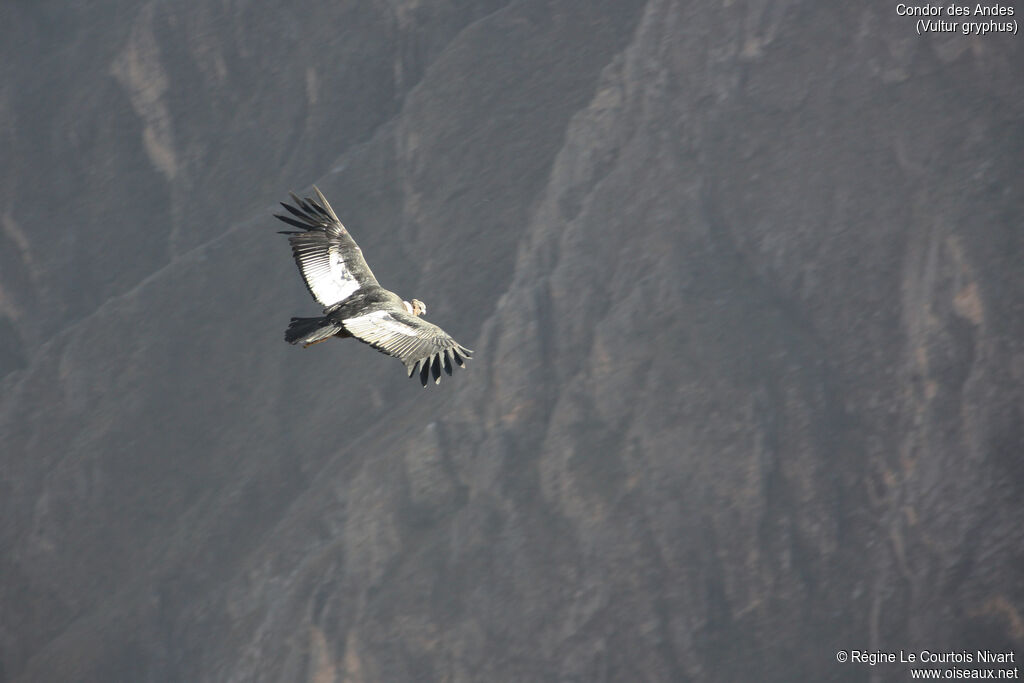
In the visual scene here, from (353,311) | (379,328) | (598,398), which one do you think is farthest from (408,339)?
(598,398)

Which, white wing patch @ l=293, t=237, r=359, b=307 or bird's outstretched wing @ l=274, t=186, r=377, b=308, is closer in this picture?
white wing patch @ l=293, t=237, r=359, b=307

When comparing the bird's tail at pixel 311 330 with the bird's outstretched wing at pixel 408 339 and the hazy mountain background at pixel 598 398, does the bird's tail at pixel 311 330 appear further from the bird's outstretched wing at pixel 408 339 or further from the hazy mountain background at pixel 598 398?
the hazy mountain background at pixel 598 398

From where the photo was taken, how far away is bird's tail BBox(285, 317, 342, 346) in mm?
21688

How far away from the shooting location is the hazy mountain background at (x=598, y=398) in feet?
163

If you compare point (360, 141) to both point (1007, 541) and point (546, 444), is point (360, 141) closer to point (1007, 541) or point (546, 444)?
point (546, 444)

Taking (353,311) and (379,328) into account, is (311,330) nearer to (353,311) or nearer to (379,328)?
(353,311)

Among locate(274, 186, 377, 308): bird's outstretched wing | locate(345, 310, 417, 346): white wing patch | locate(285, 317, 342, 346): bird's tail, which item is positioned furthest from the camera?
locate(274, 186, 377, 308): bird's outstretched wing

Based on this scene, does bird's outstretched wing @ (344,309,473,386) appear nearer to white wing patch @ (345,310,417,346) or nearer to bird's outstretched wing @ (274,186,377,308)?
white wing patch @ (345,310,417,346)

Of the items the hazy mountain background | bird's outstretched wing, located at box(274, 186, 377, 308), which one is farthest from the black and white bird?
the hazy mountain background

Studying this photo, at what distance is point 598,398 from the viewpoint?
174 feet

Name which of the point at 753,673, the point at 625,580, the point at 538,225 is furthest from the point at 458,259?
the point at 753,673

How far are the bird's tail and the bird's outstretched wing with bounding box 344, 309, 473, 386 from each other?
28 cm

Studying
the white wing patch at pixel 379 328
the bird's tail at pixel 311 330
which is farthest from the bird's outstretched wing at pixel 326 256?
the white wing patch at pixel 379 328

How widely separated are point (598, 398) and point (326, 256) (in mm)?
29335
